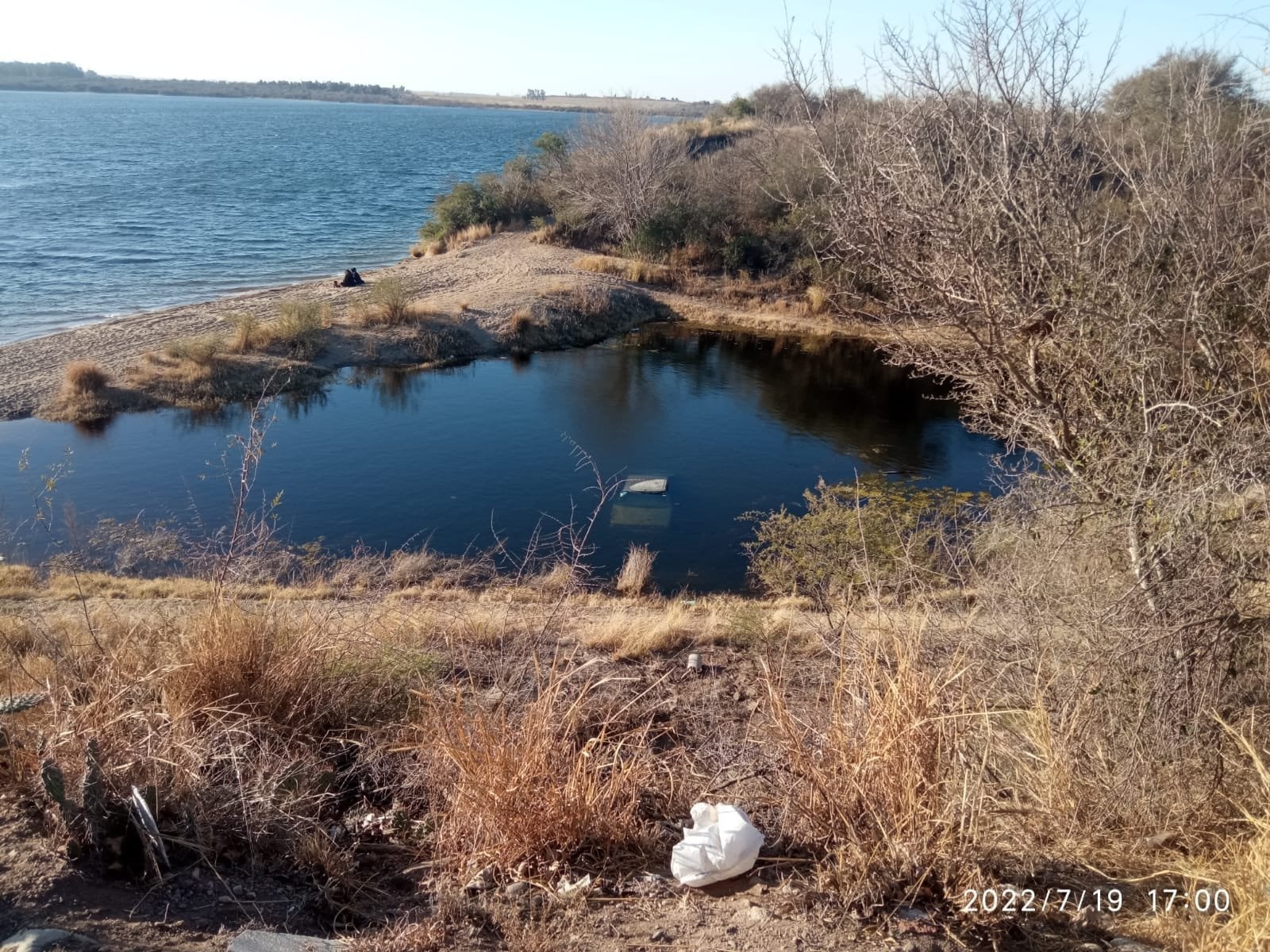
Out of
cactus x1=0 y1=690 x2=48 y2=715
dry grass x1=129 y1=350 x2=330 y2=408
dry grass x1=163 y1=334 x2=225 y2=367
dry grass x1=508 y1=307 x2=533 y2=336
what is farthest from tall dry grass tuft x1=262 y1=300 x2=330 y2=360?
cactus x1=0 y1=690 x2=48 y2=715

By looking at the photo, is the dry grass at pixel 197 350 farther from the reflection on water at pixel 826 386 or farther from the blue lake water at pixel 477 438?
the reflection on water at pixel 826 386

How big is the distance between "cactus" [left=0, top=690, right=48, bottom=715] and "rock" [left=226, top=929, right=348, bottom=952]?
1660mm

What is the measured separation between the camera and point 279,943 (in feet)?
10.5

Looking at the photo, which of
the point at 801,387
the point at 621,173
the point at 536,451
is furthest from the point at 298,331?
the point at 621,173

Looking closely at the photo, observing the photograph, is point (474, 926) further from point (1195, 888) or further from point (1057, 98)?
point (1057, 98)

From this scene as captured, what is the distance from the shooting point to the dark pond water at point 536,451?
15727 mm

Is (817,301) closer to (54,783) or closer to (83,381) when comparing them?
(83,381)

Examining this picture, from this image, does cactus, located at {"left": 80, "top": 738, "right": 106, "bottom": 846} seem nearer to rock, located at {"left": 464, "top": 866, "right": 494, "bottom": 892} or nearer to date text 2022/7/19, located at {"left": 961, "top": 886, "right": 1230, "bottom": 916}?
rock, located at {"left": 464, "top": 866, "right": 494, "bottom": 892}

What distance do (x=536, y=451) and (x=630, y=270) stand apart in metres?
14.5

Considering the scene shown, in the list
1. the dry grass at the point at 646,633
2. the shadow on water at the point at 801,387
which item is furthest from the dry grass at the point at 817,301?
the dry grass at the point at 646,633

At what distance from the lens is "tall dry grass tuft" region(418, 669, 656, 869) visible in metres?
3.86

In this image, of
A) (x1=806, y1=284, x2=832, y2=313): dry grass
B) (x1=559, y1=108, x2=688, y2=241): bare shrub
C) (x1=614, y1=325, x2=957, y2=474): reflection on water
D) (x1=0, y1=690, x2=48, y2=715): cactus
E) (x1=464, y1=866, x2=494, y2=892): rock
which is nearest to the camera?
(x1=464, y1=866, x2=494, y2=892): rock

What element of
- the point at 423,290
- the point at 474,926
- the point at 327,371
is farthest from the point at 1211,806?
the point at 423,290

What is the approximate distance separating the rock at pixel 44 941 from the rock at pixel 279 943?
1.49 ft
